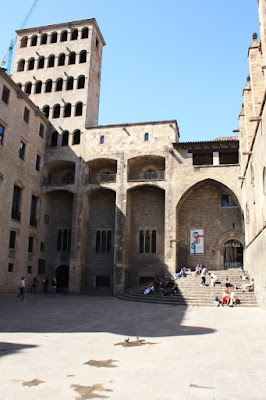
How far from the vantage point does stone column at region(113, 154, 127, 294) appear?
84.4 ft

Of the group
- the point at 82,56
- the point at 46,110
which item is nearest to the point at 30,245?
the point at 46,110

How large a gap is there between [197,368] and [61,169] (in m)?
27.0

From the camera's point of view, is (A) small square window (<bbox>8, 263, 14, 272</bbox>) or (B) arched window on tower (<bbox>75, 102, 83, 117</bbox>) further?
(B) arched window on tower (<bbox>75, 102, 83, 117</bbox>)

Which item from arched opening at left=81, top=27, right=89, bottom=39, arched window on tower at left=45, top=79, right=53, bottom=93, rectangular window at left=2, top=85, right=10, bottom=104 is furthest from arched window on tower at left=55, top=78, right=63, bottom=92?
rectangular window at left=2, top=85, right=10, bottom=104

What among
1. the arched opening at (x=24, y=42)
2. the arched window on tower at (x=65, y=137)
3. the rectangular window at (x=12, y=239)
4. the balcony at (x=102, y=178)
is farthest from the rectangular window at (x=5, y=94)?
the arched opening at (x=24, y=42)

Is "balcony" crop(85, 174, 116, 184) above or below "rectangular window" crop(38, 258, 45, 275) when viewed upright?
above

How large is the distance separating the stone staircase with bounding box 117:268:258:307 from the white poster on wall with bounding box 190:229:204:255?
131 inches

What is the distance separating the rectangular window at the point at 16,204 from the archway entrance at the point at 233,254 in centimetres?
1637

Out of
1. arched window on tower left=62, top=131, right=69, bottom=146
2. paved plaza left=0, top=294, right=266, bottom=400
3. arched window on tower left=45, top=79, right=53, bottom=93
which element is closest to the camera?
paved plaza left=0, top=294, right=266, bottom=400

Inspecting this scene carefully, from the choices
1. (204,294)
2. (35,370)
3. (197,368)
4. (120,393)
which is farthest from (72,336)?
(204,294)

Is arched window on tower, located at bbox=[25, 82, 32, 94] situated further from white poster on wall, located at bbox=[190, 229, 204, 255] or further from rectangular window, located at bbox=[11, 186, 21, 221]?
white poster on wall, located at bbox=[190, 229, 204, 255]

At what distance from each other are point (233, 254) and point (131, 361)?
73.8 ft

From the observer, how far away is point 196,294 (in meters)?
20.0

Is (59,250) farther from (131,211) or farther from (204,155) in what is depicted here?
(204,155)
